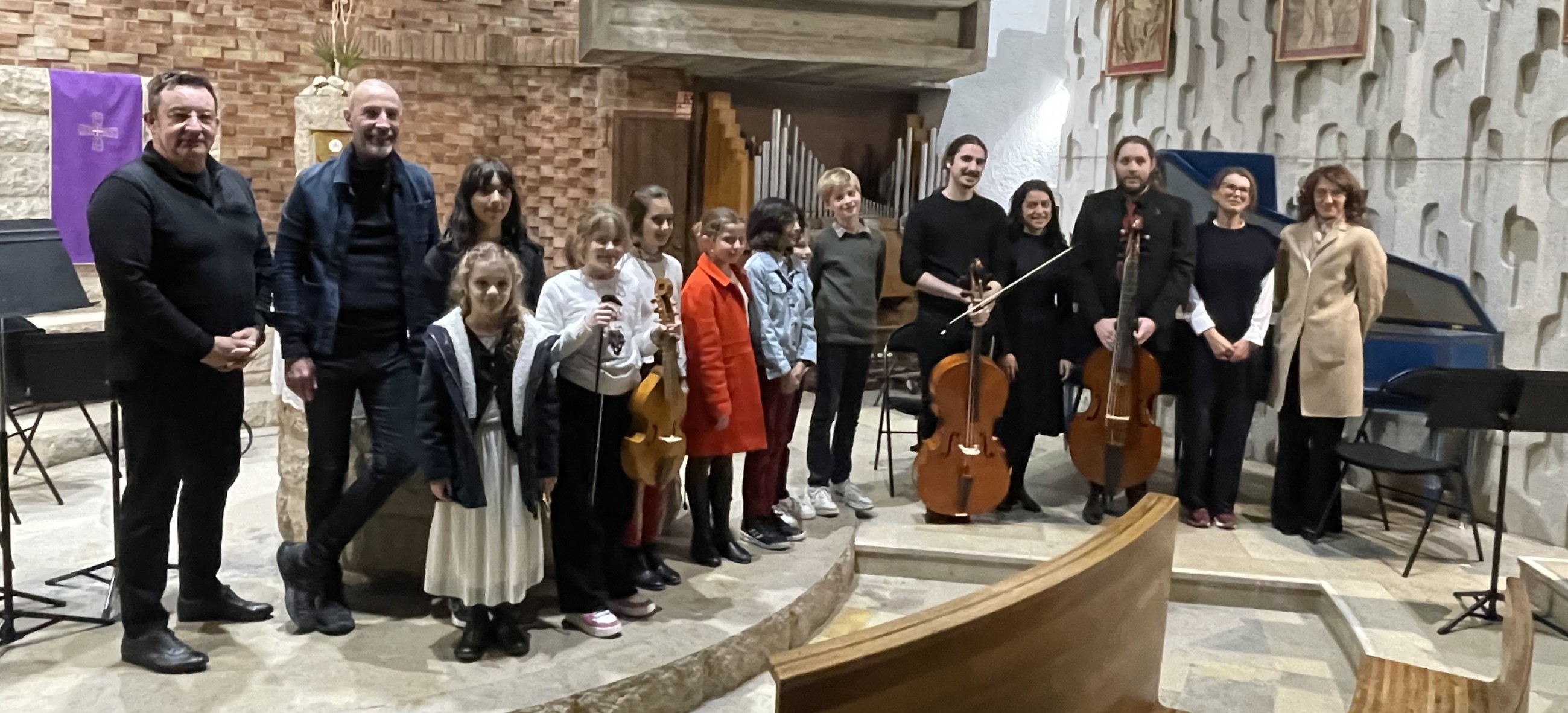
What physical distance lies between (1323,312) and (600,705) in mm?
3314

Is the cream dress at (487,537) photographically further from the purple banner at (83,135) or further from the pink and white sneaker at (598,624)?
the purple banner at (83,135)

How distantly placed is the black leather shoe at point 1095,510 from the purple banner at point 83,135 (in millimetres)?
5484

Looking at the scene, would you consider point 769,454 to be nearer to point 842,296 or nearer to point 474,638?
point 842,296

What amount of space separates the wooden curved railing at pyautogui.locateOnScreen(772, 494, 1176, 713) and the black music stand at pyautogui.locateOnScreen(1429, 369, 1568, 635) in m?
2.48

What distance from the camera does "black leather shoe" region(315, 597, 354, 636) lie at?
345 cm

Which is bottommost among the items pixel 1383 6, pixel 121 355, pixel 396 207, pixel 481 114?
pixel 121 355

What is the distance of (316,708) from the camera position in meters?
2.99

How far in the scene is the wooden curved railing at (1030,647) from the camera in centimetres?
139

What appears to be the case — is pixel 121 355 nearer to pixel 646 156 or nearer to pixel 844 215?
pixel 844 215

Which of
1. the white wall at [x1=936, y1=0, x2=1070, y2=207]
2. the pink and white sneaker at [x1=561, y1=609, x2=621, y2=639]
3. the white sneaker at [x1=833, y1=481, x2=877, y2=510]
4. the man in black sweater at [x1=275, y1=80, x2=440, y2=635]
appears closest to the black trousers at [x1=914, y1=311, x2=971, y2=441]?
the white sneaker at [x1=833, y1=481, x2=877, y2=510]

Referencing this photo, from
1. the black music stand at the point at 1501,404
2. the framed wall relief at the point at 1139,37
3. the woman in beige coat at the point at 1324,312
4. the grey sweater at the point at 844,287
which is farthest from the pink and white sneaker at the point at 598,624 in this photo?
the framed wall relief at the point at 1139,37

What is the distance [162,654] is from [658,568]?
1491 mm

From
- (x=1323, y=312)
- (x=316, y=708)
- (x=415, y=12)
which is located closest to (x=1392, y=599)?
(x=1323, y=312)

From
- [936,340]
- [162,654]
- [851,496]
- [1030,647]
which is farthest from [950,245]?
[1030,647]
